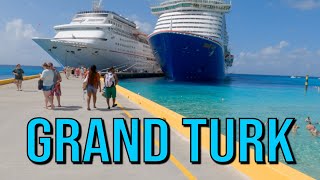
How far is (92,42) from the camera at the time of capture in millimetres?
55938

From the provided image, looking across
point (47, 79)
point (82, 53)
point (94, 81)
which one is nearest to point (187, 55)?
point (82, 53)

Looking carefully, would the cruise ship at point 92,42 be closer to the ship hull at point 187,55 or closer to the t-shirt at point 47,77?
the ship hull at point 187,55

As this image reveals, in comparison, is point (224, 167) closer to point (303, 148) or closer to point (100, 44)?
point (303, 148)

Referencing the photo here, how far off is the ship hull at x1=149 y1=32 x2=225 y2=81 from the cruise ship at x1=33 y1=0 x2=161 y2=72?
10230 millimetres

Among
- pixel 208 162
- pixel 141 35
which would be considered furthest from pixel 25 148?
pixel 141 35

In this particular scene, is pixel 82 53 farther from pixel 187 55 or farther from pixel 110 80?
pixel 110 80

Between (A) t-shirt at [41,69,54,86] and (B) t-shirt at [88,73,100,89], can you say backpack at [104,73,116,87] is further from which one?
(A) t-shirt at [41,69,54,86]

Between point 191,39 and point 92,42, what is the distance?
17728 mm

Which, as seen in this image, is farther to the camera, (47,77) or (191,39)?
(191,39)

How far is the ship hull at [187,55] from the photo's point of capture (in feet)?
153

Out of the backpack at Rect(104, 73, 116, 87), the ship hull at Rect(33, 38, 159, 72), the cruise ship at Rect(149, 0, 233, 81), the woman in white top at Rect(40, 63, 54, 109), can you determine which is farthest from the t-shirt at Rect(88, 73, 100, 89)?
the ship hull at Rect(33, 38, 159, 72)

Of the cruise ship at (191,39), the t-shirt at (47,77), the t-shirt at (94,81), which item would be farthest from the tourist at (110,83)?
the cruise ship at (191,39)

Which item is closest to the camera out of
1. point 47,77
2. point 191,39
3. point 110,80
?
Result: point 47,77

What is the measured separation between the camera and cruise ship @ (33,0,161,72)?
55681 mm
